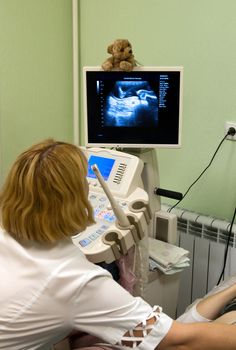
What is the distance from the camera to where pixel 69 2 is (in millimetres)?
2758

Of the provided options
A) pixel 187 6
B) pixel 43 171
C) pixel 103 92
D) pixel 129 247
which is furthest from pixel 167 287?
pixel 187 6

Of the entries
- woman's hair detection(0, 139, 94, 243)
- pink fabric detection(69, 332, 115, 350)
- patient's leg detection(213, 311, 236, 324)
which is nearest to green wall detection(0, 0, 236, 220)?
patient's leg detection(213, 311, 236, 324)

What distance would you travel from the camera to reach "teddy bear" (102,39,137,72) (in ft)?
5.87

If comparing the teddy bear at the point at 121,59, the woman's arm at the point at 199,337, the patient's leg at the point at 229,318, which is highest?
the teddy bear at the point at 121,59

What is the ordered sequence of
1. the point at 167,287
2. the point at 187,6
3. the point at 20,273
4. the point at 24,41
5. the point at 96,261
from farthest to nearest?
1. the point at 24,41
2. the point at 187,6
3. the point at 167,287
4. the point at 96,261
5. the point at 20,273

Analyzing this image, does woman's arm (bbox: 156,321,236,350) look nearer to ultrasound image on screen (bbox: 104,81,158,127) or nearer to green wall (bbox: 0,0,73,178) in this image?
ultrasound image on screen (bbox: 104,81,158,127)

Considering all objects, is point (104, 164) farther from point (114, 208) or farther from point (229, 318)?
point (229, 318)

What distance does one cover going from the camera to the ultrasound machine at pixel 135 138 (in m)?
1.74

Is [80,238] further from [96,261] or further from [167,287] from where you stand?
[167,287]

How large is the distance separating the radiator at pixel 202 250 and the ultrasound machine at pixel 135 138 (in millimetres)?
302

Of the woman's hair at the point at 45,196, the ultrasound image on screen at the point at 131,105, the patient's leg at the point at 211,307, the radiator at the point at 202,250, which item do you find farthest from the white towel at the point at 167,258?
the woman's hair at the point at 45,196

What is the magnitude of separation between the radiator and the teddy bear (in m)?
0.85

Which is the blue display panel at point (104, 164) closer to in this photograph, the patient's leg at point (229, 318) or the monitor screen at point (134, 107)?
the monitor screen at point (134, 107)

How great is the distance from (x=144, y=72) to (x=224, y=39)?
0.52 meters
